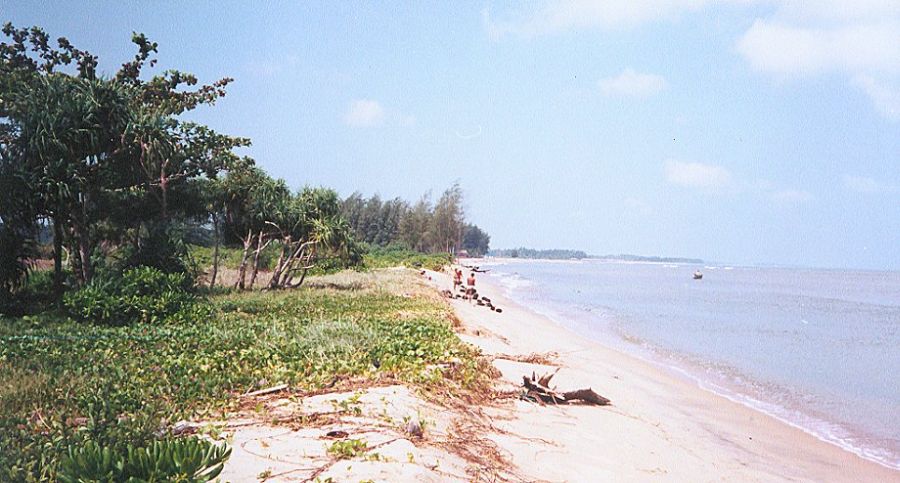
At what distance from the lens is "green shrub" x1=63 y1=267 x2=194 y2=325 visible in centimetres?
1128

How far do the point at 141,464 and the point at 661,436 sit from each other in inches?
234

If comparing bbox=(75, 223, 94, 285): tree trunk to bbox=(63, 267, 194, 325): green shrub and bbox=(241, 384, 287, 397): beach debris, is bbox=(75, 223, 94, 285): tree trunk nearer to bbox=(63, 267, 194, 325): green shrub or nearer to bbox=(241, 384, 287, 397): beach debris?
bbox=(63, 267, 194, 325): green shrub

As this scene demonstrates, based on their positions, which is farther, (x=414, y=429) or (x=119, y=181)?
(x=119, y=181)

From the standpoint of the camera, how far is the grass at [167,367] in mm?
4176

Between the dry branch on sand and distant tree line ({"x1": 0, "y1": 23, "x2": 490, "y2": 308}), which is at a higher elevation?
distant tree line ({"x1": 0, "y1": 23, "x2": 490, "y2": 308})

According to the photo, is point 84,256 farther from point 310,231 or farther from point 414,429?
point 414,429

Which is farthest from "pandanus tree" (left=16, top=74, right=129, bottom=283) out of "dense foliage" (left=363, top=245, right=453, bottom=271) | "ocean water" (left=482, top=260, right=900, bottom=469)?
"dense foliage" (left=363, top=245, right=453, bottom=271)

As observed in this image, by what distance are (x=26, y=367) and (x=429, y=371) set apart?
4.48 meters

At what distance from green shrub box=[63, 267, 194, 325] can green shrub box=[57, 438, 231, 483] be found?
Answer: 8.90 m

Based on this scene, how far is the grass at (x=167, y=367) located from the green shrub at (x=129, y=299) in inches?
19.0

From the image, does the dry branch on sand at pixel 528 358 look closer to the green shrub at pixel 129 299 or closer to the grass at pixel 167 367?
the grass at pixel 167 367

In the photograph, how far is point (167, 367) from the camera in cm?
695

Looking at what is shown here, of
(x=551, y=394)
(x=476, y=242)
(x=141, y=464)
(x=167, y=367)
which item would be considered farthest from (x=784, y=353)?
(x=476, y=242)

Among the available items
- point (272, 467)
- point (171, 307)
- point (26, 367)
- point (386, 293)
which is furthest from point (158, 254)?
point (272, 467)
